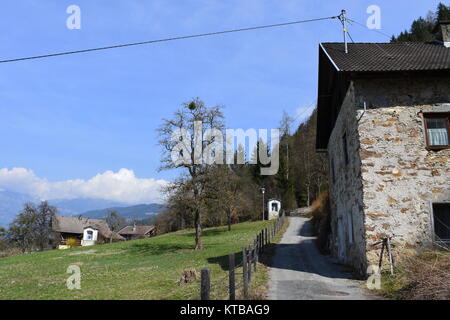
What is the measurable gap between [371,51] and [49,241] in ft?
225

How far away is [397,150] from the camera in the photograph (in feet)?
41.1

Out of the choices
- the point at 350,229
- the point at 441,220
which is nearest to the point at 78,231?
the point at 350,229

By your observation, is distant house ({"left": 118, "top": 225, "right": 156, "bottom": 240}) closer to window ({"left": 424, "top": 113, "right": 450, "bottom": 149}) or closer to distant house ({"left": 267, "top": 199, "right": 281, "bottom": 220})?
distant house ({"left": 267, "top": 199, "right": 281, "bottom": 220})

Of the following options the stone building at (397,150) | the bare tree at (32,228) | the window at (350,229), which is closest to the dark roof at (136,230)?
the bare tree at (32,228)

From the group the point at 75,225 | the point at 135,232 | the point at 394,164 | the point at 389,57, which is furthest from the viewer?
the point at 135,232

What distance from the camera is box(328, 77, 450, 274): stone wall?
39.4 ft

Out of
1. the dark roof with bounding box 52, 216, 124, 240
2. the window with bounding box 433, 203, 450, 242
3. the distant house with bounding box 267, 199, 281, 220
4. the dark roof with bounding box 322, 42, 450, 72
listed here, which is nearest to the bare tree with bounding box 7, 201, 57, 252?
the dark roof with bounding box 52, 216, 124, 240

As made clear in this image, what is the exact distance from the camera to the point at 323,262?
57.6 feet

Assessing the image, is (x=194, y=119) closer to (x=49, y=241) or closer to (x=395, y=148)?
(x=395, y=148)

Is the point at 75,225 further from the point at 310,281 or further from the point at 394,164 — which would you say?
the point at 394,164

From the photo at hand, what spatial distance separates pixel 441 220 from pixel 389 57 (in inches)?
261
